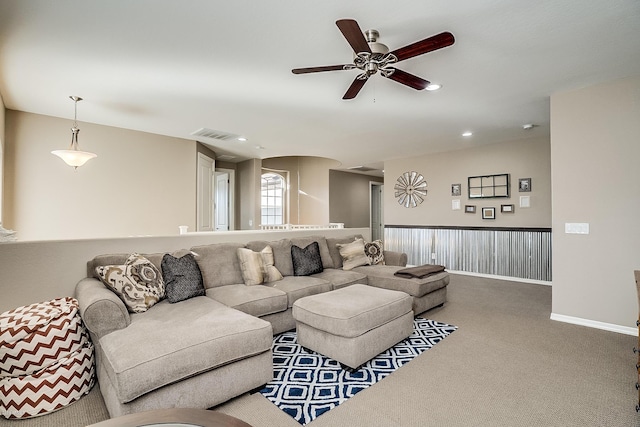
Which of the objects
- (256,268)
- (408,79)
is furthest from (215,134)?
(408,79)

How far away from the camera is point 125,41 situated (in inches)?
93.4

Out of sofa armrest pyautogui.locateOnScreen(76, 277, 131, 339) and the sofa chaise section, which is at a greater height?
sofa armrest pyautogui.locateOnScreen(76, 277, 131, 339)

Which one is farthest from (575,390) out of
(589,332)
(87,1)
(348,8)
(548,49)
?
(87,1)

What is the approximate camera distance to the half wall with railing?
5327mm

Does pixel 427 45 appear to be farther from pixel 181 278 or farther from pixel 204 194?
pixel 204 194

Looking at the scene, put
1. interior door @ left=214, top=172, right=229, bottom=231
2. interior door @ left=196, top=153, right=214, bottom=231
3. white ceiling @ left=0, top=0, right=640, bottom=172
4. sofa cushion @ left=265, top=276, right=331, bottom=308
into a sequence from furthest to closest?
interior door @ left=214, top=172, right=229, bottom=231, interior door @ left=196, top=153, right=214, bottom=231, sofa cushion @ left=265, top=276, right=331, bottom=308, white ceiling @ left=0, top=0, right=640, bottom=172

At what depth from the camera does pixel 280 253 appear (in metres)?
3.73

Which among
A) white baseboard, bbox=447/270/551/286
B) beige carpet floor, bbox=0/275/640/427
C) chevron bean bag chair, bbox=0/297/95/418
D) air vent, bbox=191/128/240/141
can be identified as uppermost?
air vent, bbox=191/128/240/141

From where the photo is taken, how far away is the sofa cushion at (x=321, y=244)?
4023mm

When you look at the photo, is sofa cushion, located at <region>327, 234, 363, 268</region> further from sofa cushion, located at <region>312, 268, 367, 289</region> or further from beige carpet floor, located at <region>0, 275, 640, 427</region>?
beige carpet floor, located at <region>0, 275, 640, 427</region>

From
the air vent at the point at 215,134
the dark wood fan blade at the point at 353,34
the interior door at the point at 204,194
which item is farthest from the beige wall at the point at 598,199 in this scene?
the interior door at the point at 204,194

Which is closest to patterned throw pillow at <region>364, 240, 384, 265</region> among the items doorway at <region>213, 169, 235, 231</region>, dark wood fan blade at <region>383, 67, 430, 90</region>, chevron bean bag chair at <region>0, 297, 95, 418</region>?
dark wood fan blade at <region>383, 67, 430, 90</region>

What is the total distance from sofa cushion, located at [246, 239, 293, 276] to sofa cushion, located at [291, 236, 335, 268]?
21cm

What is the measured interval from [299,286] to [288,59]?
2.20 m
